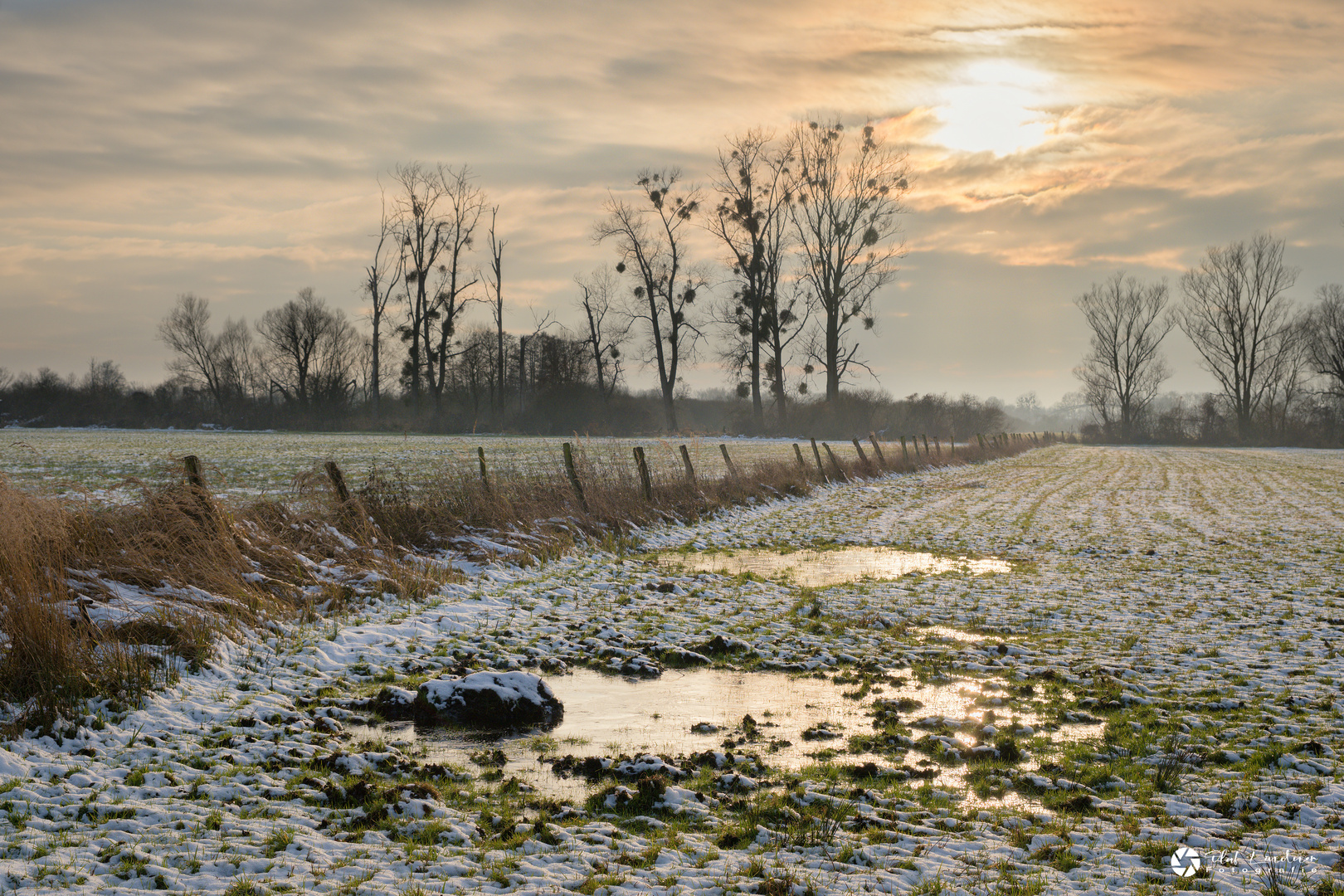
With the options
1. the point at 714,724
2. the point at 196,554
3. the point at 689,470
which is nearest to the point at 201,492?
the point at 196,554

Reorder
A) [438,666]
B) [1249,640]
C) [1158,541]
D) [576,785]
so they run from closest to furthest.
Result: [576,785], [438,666], [1249,640], [1158,541]

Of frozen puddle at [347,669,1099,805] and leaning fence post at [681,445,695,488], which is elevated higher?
leaning fence post at [681,445,695,488]

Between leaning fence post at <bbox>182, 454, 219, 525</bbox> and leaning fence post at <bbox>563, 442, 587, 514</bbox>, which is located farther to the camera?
leaning fence post at <bbox>563, 442, 587, 514</bbox>

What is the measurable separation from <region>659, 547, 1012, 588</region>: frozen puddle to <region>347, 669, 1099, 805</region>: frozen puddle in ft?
14.4

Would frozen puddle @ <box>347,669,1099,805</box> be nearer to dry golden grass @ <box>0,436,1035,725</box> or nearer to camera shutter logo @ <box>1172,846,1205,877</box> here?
camera shutter logo @ <box>1172,846,1205,877</box>

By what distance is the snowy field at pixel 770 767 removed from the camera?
3854 millimetres

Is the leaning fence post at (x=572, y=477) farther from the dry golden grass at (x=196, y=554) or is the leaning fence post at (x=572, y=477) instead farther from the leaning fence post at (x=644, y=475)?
the leaning fence post at (x=644, y=475)

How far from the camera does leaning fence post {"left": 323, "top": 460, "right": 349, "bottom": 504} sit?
35.1 ft

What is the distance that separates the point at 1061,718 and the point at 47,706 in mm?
7075

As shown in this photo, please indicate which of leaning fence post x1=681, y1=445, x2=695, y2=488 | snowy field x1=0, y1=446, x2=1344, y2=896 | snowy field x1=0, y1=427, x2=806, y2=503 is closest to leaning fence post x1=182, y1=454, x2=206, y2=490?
snowy field x1=0, y1=427, x2=806, y2=503

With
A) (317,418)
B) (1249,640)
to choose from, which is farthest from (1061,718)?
(317,418)

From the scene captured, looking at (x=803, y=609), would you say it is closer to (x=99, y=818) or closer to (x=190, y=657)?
(x=190, y=657)

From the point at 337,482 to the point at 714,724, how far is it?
7.04 meters

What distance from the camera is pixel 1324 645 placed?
772 cm
